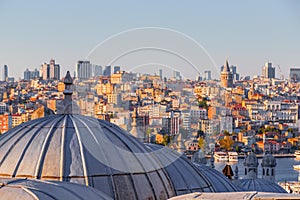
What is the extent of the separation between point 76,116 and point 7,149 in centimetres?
38

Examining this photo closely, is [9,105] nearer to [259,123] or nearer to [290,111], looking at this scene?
[259,123]

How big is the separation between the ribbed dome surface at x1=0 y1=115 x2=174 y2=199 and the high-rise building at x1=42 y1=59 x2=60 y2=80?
145ft

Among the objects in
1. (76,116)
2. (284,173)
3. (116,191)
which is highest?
(76,116)

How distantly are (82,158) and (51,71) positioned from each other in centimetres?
4744

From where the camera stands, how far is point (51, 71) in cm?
5116

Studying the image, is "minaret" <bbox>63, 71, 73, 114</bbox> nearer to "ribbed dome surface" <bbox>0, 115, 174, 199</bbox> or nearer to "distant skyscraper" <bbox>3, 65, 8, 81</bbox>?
"ribbed dome surface" <bbox>0, 115, 174, 199</bbox>

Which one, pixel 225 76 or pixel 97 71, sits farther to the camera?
pixel 225 76

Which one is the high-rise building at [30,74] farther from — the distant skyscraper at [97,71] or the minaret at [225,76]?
the distant skyscraper at [97,71]

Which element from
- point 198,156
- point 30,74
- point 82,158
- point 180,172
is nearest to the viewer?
point 82,158

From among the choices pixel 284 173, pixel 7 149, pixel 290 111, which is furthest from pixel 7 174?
pixel 290 111

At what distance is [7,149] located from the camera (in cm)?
409

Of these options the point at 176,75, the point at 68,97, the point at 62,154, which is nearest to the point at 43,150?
the point at 62,154

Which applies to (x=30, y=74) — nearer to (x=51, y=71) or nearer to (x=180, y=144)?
(x=51, y=71)

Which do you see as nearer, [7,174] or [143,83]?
[7,174]
